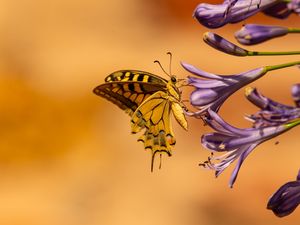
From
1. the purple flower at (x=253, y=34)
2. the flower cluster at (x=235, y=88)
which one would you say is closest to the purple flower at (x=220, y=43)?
the flower cluster at (x=235, y=88)

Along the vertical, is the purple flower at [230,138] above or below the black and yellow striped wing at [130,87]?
below

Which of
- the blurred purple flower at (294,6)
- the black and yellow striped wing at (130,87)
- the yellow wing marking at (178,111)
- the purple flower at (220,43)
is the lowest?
the yellow wing marking at (178,111)

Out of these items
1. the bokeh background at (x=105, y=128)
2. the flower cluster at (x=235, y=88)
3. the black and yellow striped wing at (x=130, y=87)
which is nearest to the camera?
the flower cluster at (x=235, y=88)

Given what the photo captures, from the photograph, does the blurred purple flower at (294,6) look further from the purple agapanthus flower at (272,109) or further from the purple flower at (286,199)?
the purple flower at (286,199)

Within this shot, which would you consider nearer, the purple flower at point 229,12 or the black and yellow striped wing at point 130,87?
the purple flower at point 229,12

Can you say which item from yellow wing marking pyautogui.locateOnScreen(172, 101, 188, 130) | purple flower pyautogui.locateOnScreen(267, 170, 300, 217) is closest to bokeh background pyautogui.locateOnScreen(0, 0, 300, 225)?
yellow wing marking pyautogui.locateOnScreen(172, 101, 188, 130)

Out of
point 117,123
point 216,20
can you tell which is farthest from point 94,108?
point 216,20

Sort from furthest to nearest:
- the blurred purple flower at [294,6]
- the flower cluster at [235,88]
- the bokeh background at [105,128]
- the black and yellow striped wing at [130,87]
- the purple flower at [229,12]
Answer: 1. the bokeh background at [105,128]
2. the black and yellow striped wing at [130,87]
3. the purple flower at [229,12]
4. the flower cluster at [235,88]
5. the blurred purple flower at [294,6]
